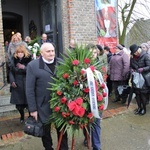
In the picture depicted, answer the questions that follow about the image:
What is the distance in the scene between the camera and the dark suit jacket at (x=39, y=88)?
3609 millimetres

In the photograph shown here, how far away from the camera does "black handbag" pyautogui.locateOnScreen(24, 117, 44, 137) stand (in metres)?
3.54

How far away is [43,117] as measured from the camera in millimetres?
3672

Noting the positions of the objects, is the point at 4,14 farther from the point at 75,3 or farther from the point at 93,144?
the point at 93,144

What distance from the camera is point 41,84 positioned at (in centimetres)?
363

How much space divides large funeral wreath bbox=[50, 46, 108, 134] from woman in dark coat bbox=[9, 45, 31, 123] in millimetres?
1973

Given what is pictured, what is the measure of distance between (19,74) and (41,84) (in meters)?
1.92

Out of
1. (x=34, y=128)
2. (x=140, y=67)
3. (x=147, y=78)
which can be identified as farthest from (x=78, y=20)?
(x=34, y=128)

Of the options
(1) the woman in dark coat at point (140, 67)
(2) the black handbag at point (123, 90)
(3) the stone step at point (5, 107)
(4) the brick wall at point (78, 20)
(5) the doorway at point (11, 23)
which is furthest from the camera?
(5) the doorway at point (11, 23)

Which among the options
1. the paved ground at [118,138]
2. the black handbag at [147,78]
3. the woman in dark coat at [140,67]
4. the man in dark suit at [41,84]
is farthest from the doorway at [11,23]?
the man in dark suit at [41,84]

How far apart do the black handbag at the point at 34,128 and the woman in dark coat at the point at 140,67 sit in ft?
10.4

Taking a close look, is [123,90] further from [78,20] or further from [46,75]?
[46,75]

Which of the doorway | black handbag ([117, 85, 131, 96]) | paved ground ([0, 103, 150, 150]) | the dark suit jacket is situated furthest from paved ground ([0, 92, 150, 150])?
the doorway

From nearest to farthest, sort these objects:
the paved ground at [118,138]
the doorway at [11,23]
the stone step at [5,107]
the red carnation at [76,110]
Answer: the red carnation at [76,110], the paved ground at [118,138], the stone step at [5,107], the doorway at [11,23]

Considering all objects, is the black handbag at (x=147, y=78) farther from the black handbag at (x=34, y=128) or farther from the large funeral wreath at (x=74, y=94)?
the black handbag at (x=34, y=128)
